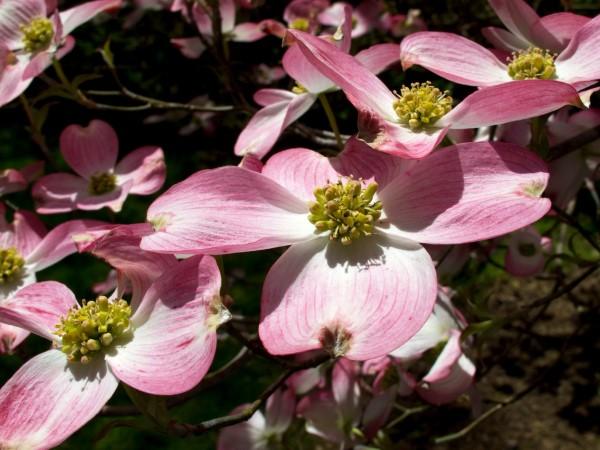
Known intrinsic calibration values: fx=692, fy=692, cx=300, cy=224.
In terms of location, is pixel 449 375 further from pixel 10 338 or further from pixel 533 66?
pixel 10 338

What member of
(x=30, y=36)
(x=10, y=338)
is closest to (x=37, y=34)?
(x=30, y=36)

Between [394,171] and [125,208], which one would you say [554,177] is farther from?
[125,208]

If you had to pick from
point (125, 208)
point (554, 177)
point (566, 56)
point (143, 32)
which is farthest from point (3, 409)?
point (125, 208)

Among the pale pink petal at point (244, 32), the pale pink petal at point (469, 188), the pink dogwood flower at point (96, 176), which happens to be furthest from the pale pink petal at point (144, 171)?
the pale pink petal at point (469, 188)

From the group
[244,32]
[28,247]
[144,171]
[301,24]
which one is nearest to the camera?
[28,247]

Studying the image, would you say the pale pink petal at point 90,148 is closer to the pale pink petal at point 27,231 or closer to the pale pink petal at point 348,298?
the pale pink petal at point 27,231

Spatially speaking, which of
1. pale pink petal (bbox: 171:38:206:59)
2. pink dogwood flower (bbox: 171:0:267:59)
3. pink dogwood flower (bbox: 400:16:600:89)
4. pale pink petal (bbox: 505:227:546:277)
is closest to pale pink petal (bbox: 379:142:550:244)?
pink dogwood flower (bbox: 400:16:600:89)

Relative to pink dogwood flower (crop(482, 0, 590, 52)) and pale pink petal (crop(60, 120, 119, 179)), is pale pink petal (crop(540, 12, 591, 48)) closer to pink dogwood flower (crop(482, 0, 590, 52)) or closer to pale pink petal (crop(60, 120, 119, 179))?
pink dogwood flower (crop(482, 0, 590, 52))
